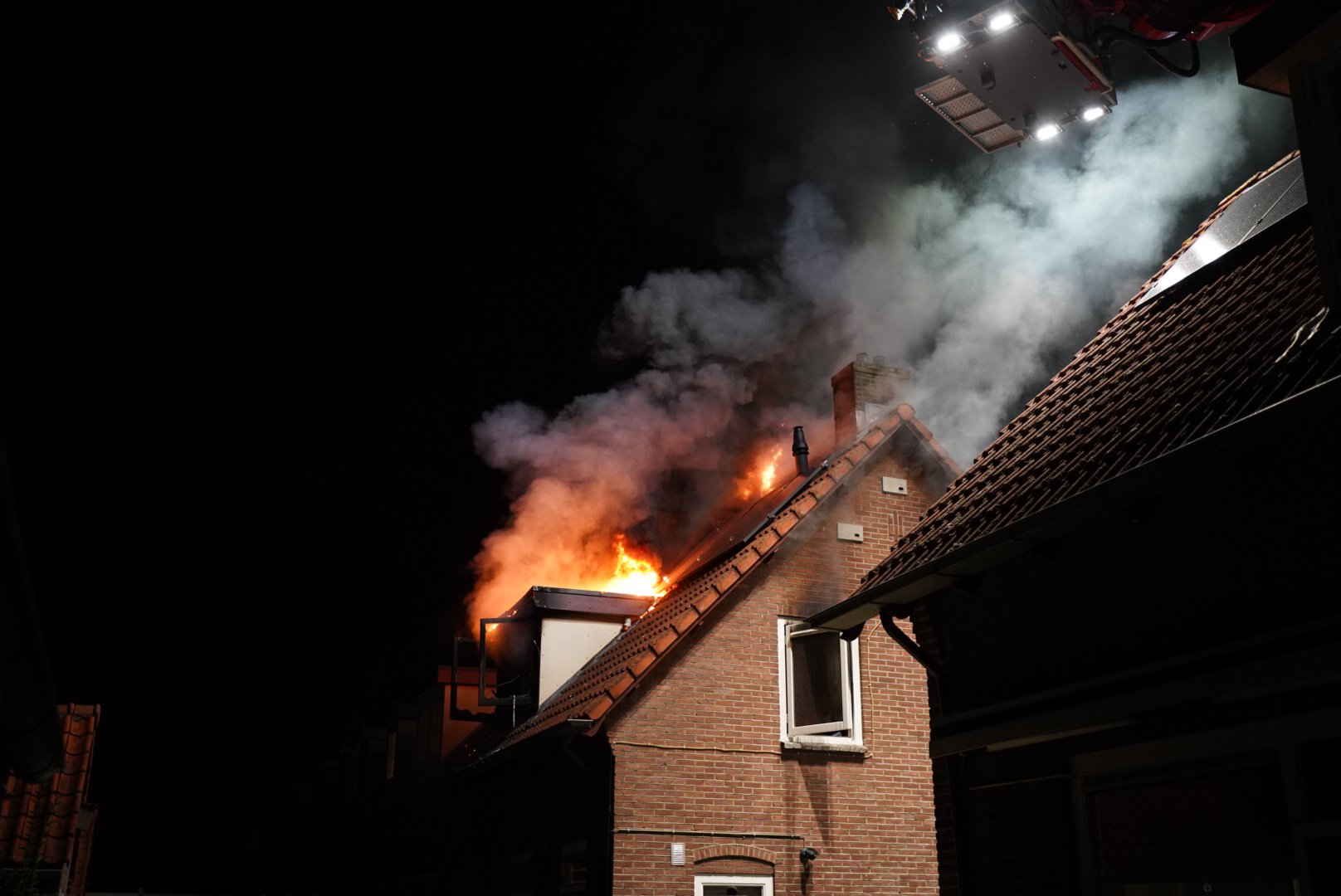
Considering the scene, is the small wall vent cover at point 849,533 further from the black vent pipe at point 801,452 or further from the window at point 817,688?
the black vent pipe at point 801,452

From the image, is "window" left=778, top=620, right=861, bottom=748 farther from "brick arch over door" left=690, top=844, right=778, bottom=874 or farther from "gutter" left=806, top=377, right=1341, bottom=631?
"gutter" left=806, top=377, right=1341, bottom=631

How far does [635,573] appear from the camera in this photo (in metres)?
20.9

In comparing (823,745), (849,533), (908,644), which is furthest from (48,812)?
(908,644)

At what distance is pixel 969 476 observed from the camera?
962 cm

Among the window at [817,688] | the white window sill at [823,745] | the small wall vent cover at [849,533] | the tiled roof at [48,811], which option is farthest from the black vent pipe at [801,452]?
the tiled roof at [48,811]

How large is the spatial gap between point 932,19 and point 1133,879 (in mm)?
7104

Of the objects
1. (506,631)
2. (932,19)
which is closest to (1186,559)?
(932,19)

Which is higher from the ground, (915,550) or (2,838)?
(915,550)

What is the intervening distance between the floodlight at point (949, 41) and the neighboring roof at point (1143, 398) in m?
2.62

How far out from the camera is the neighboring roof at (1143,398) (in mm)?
6242

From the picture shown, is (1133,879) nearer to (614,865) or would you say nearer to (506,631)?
(614,865)

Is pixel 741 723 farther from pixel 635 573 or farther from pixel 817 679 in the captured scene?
pixel 635 573

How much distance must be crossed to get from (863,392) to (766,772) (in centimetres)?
612

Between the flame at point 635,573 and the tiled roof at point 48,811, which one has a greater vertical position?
the flame at point 635,573
